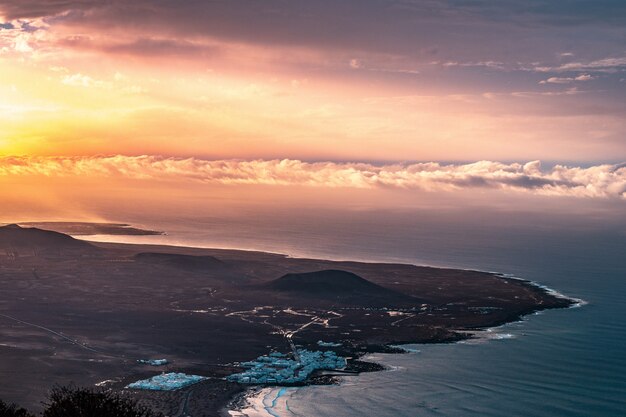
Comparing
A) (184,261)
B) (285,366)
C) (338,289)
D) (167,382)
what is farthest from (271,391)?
(184,261)

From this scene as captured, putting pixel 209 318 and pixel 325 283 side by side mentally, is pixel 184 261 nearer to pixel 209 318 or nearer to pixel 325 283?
pixel 325 283

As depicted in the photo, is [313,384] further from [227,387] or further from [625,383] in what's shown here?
[625,383]

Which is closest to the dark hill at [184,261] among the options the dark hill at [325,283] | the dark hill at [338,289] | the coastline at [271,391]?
the dark hill at [338,289]

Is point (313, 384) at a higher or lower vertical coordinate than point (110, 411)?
lower

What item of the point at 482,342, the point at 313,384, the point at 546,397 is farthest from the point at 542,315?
the point at 313,384

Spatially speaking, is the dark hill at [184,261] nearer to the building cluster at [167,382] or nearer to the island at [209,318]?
the island at [209,318]

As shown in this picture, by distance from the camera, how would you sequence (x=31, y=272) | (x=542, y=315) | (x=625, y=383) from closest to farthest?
1. (x=625, y=383)
2. (x=542, y=315)
3. (x=31, y=272)
